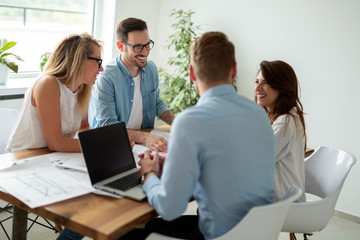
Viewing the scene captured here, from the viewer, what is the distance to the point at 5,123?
2500 mm

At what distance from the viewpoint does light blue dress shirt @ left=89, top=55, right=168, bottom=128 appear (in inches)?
98.0

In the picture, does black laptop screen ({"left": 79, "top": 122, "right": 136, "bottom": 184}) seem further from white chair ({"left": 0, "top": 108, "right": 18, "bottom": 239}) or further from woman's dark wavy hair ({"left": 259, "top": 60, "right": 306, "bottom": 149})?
white chair ({"left": 0, "top": 108, "right": 18, "bottom": 239})

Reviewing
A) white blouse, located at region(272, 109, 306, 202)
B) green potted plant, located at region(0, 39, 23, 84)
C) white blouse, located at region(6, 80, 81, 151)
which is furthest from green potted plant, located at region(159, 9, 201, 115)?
white blouse, located at region(272, 109, 306, 202)

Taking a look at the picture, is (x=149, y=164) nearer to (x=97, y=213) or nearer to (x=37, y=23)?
(x=97, y=213)

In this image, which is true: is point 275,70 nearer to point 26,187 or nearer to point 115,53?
point 26,187

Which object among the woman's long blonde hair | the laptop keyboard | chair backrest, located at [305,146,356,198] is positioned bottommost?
chair backrest, located at [305,146,356,198]

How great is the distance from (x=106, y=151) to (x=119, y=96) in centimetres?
87

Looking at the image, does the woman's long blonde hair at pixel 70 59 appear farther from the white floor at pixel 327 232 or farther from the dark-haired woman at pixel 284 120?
the white floor at pixel 327 232

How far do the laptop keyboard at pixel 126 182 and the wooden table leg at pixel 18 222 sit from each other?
0.43 meters

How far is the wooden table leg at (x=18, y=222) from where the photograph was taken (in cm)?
179

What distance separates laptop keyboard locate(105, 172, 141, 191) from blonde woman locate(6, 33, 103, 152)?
42 centimetres

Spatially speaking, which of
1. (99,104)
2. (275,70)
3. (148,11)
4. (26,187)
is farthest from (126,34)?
(148,11)

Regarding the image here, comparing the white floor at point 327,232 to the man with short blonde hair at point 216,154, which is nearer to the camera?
the man with short blonde hair at point 216,154

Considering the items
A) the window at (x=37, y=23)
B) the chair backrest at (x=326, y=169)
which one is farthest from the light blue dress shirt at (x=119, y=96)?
the window at (x=37, y=23)
